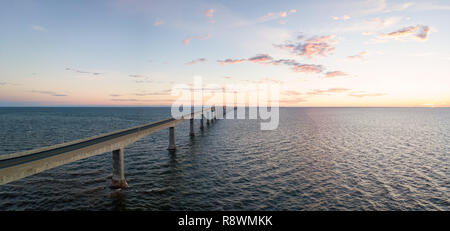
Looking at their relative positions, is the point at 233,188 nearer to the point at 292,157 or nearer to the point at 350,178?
the point at 350,178

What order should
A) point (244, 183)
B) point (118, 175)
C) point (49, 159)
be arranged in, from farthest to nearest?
point (244, 183) < point (118, 175) < point (49, 159)

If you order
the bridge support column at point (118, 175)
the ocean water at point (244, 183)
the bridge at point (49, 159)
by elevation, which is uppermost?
the bridge at point (49, 159)

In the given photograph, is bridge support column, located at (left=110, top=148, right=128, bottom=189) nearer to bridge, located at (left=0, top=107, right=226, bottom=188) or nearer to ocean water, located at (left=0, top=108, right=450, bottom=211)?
bridge, located at (left=0, top=107, right=226, bottom=188)

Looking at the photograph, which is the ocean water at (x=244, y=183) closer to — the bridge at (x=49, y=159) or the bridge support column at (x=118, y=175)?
the bridge support column at (x=118, y=175)

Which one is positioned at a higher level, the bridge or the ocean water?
the bridge

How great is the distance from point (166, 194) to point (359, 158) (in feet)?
123

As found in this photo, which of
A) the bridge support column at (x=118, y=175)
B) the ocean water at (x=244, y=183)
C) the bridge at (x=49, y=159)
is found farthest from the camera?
the bridge support column at (x=118, y=175)

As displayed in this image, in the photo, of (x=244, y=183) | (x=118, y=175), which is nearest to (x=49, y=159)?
(x=118, y=175)

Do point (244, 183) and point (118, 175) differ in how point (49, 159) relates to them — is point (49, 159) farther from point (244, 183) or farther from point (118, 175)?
point (244, 183)

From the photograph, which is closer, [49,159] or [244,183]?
[49,159]

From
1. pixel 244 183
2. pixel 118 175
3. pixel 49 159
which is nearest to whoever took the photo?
pixel 49 159

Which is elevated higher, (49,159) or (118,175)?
(49,159)

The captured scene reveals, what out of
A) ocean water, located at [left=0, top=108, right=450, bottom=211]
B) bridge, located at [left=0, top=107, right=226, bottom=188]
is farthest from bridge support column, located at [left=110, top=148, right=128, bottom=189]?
ocean water, located at [left=0, top=108, right=450, bottom=211]

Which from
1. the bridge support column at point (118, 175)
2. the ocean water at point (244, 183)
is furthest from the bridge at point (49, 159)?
the ocean water at point (244, 183)
